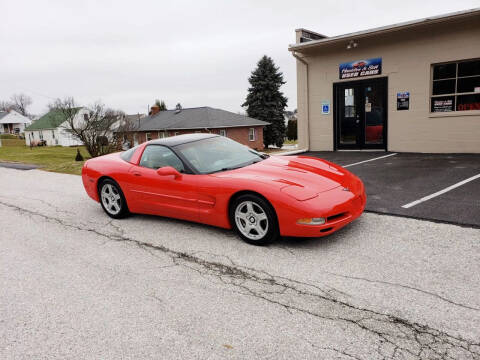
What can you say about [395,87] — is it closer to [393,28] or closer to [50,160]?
[393,28]

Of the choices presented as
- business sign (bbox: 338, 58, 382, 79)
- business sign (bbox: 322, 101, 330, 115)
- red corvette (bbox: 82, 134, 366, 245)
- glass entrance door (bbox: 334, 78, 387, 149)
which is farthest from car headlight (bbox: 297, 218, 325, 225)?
business sign (bbox: 322, 101, 330, 115)

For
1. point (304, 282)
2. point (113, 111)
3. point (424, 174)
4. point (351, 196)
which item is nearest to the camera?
point (304, 282)

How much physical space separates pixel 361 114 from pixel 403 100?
1365mm

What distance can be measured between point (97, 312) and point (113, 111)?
81.8 feet

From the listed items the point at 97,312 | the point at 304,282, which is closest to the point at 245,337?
the point at 304,282

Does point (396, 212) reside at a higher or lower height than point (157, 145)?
lower

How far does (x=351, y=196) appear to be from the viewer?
4.35 meters

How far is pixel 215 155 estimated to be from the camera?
5227 mm

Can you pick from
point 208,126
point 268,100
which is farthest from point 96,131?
point 268,100

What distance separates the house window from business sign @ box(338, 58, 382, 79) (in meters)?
1.59

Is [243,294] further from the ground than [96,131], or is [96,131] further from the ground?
[96,131]

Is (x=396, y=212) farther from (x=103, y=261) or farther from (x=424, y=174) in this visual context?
(x=103, y=261)

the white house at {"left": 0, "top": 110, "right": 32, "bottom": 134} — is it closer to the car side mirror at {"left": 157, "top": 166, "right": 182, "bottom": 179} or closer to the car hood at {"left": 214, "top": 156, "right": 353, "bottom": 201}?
the car side mirror at {"left": 157, "top": 166, "right": 182, "bottom": 179}

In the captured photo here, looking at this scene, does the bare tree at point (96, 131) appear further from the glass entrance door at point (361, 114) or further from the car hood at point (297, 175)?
the car hood at point (297, 175)
